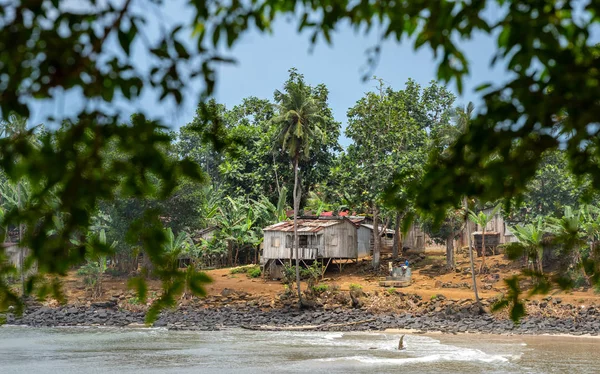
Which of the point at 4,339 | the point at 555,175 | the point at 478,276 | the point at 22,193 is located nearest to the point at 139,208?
the point at 22,193

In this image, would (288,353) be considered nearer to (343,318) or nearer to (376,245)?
(343,318)

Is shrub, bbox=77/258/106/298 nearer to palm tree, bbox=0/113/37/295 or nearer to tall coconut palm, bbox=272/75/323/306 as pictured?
palm tree, bbox=0/113/37/295

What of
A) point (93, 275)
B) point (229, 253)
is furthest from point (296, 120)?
point (93, 275)

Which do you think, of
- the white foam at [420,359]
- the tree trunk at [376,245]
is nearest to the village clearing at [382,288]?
the tree trunk at [376,245]

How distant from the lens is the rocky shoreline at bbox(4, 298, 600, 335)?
26.5m

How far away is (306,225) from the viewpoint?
34312 millimetres

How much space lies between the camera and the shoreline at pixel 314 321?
26.2 metres

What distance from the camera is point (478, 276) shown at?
31125 millimetres

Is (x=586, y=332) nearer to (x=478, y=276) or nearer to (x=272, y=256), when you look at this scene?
(x=478, y=276)

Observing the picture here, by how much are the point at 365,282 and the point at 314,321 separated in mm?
4149

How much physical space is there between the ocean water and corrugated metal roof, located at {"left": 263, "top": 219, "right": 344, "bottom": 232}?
6.53 m

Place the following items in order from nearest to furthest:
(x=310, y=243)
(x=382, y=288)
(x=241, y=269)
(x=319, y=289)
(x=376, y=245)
A: 1. (x=382, y=288)
2. (x=319, y=289)
3. (x=376, y=245)
4. (x=310, y=243)
5. (x=241, y=269)

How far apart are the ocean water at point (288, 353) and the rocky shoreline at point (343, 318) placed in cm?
102

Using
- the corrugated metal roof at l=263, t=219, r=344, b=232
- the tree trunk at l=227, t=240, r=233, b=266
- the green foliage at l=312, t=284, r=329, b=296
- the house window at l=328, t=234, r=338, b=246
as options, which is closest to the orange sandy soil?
the green foliage at l=312, t=284, r=329, b=296
